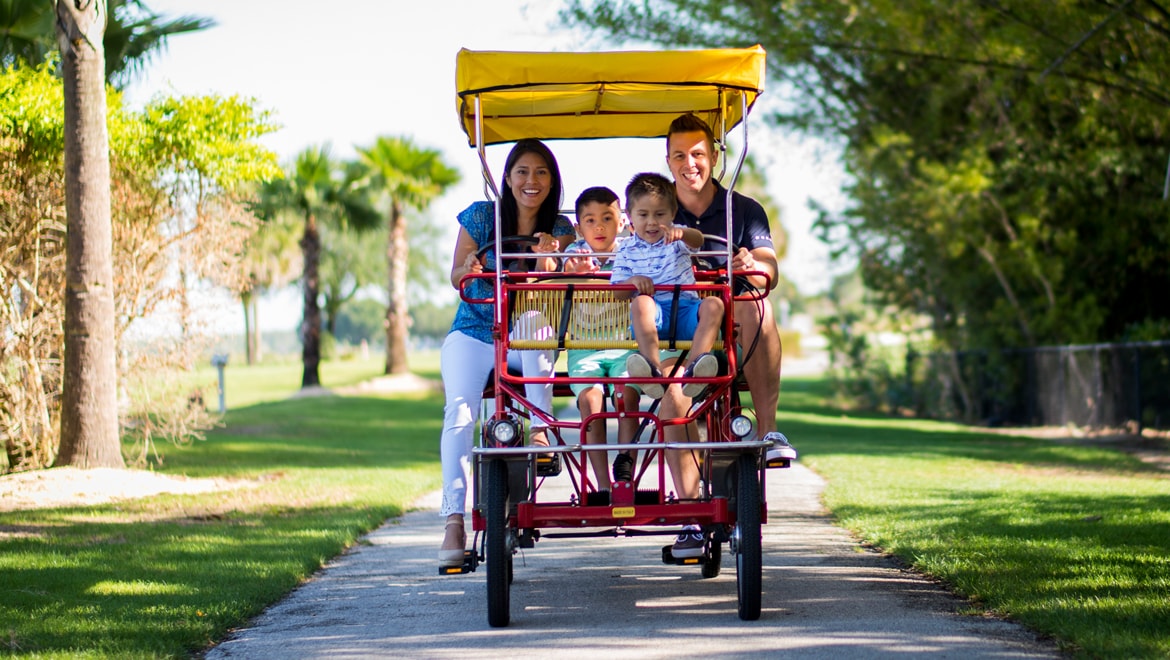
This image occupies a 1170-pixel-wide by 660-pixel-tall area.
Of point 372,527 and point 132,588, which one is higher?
point 132,588

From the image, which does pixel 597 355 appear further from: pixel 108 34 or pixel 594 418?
pixel 108 34

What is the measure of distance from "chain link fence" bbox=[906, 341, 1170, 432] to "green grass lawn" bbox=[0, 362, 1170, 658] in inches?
84.9

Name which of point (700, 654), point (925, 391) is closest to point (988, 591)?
point (700, 654)

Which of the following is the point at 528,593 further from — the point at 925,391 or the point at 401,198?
the point at 401,198

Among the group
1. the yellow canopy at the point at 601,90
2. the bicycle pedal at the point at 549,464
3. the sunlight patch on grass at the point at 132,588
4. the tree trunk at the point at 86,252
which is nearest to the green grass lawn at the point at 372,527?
the sunlight patch on grass at the point at 132,588

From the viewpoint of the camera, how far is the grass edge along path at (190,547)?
19.5 ft

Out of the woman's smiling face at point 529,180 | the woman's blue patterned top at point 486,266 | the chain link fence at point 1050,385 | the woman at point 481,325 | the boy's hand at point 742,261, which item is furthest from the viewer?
the chain link fence at point 1050,385

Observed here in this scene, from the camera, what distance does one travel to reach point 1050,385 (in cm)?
2427

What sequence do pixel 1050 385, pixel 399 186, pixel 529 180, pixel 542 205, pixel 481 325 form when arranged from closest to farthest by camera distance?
pixel 481 325 → pixel 529 180 → pixel 542 205 → pixel 1050 385 → pixel 399 186

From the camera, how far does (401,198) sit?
128 ft

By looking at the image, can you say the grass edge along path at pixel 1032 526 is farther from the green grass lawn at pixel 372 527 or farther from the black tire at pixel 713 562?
the black tire at pixel 713 562

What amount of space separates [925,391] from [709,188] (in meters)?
24.9

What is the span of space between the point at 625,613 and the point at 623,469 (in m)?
0.69

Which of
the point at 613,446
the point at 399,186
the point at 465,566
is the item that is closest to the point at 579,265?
the point at 613,446
